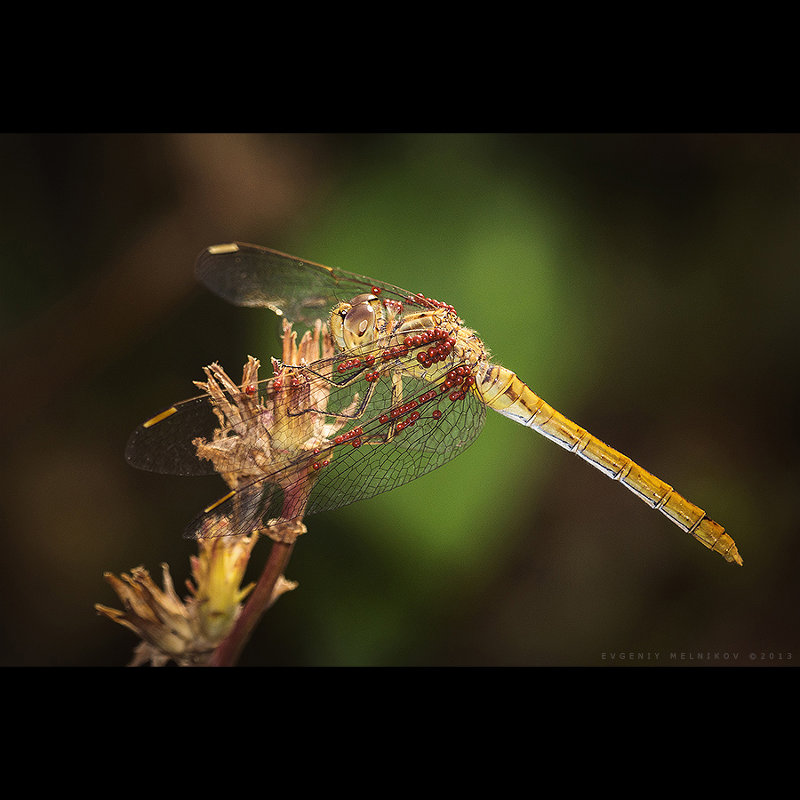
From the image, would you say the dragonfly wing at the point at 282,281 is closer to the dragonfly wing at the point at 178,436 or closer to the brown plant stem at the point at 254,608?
the dragonfly wing at the point at 178,436

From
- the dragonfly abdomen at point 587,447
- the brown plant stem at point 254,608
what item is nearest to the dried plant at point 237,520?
the brown plant stem at point 254,608

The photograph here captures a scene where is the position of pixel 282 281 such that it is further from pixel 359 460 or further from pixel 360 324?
pixel 359 460

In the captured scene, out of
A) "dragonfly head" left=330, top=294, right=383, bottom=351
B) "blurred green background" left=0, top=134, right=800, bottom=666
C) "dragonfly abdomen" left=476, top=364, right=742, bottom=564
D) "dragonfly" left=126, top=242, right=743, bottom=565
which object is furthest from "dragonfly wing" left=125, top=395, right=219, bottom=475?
"dragonfly abdomen" left=476, top=364, right=742, bottom=564

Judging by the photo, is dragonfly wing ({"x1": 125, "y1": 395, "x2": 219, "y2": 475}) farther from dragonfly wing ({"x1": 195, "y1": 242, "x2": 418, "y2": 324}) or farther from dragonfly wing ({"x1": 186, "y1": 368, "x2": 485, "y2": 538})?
dragonfly wing ({"x1": 195, "y1": 242, "x2": 418, "y2": 324})

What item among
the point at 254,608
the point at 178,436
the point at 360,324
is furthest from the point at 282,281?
the point at 254,608

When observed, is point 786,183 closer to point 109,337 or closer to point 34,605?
point 109,337
